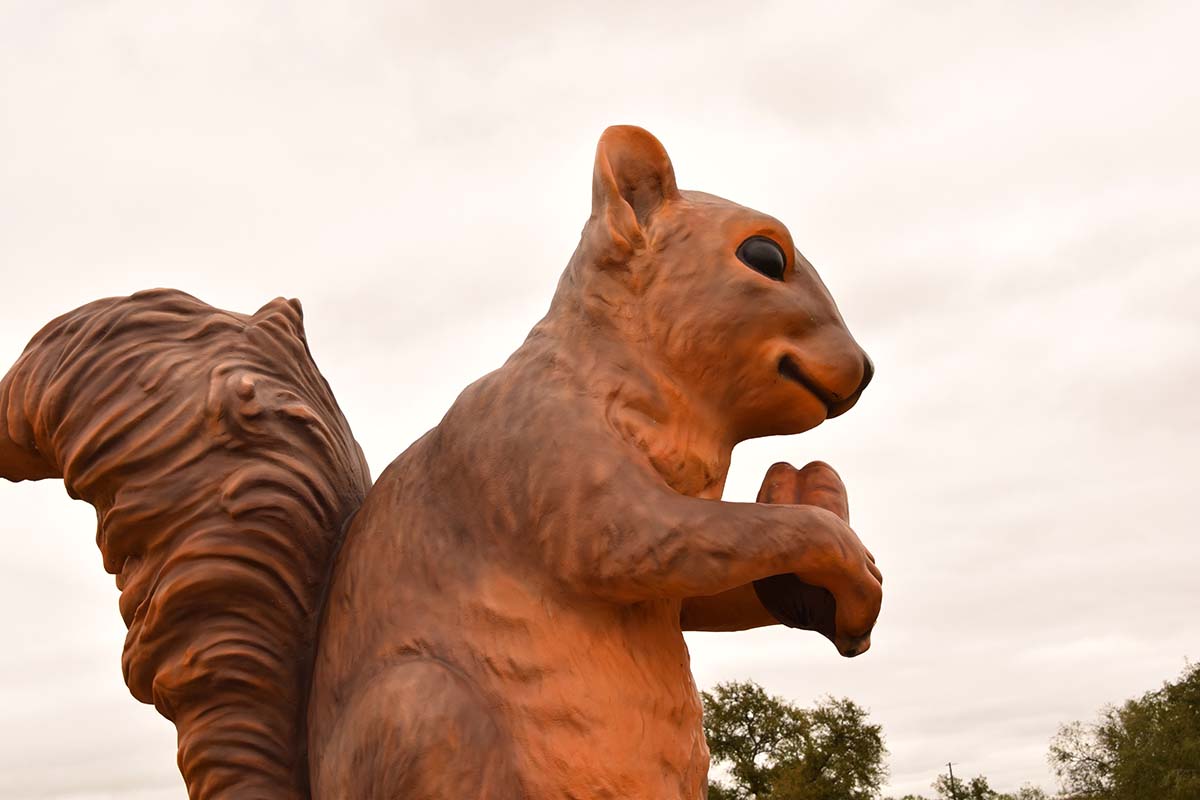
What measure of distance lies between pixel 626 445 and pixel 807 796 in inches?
881

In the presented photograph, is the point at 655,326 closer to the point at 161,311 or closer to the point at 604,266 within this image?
the point at 604,266

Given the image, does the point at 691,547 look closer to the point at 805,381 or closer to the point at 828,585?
the point at 828,585

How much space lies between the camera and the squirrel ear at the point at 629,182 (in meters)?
2.99

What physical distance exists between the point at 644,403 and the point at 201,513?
105cm

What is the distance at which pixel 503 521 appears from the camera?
2760mm

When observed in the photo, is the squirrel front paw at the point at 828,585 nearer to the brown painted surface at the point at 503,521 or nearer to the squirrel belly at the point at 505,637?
the brown painted surface at the point at 503,521

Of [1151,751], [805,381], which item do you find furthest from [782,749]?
[805,381]

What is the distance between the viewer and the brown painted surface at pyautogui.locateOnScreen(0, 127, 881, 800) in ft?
8.49

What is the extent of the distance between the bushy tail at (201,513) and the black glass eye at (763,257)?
1.13 metres

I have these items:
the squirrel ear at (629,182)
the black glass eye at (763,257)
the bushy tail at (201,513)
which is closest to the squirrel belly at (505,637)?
the bushy tail at (201,513)

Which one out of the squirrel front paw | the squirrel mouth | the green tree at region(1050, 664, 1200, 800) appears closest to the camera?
the squirrel front paw

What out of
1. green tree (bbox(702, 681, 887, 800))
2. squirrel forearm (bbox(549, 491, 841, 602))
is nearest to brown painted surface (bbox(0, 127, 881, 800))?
squirrel forearm (bbox(549, 491, 841, 602))

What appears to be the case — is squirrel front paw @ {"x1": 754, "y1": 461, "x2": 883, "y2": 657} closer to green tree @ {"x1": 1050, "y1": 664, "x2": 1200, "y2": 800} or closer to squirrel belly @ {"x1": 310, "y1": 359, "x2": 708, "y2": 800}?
squirrel belly @ {"x1": 310, "y1": 359, "x2": 708, "y2": 800}

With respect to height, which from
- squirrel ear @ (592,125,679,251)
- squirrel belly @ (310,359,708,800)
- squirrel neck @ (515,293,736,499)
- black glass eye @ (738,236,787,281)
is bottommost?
squirrel belly @ (310,359,708,800)
